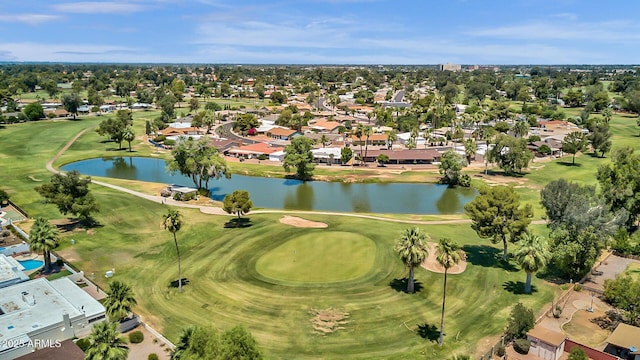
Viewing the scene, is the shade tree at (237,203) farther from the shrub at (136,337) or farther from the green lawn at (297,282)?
the shrub at (136,337)

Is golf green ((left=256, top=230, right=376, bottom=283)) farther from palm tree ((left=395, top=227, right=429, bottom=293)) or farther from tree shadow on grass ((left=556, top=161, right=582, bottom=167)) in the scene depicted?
tree shadow on grass ((left=556, top=161, right=582, bottom=167))

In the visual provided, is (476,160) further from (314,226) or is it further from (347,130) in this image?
(314,226)

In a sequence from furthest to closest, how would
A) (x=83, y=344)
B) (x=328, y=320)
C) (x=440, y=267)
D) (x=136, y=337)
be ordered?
(x=440, y=267), (x=328, y=320), (x=136, y=337), (x=83, y=344)

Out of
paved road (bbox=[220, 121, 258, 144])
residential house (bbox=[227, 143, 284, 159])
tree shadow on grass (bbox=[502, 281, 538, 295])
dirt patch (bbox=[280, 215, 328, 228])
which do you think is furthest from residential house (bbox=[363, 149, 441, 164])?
tree shadow on grass (bbox=[502, 281, 538, 295])

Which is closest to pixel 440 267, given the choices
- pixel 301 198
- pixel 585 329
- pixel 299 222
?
pixel 585 329

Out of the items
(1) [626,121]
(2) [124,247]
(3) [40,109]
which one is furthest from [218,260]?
(1) [626,121]

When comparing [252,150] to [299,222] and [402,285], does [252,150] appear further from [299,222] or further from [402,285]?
[402,285]

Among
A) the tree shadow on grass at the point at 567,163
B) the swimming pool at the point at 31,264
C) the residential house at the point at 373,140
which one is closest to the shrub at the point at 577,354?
the swimming pool at the point at 31,264
